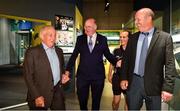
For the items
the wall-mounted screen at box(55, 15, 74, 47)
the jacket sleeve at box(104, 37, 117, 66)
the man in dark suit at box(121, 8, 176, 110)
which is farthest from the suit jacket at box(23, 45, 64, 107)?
the wall-mounted screen at box(55, 15, 74, 47)

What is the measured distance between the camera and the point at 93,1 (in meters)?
16.2

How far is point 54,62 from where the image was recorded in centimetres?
375

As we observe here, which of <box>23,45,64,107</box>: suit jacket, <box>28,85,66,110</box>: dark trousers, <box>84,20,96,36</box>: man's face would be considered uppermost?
<box>84,20,96,36</box>: man's face

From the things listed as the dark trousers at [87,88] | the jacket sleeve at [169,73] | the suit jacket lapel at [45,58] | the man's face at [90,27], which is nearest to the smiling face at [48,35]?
the suit jacket lapel at [45,58]

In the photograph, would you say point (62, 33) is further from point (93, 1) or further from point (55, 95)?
point (93, 1)

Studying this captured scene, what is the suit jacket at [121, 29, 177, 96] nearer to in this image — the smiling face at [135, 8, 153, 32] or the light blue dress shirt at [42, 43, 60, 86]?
the smiling face at [135, 8, 153, 32]

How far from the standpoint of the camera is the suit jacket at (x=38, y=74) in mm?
3598

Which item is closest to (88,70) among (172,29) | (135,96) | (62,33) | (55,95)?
(55,95)

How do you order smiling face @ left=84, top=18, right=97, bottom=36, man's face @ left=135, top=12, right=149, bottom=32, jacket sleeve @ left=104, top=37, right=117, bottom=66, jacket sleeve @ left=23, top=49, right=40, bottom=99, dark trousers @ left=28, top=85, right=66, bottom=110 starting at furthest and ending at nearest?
jacket sleeve @ left=104, top=37, right=117, bottom=66 → smiling face @ left=84, top=18, right=97, bottom=36 → dark trousers @ left=28, top=85, right=66, bottom=110 → jacket sleeve @ left=23, top=49, right=40, bottom=99 → man's face @ left=135, top=12, right=149, bottom=32

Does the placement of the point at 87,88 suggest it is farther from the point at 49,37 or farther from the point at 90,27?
the point at 49,37

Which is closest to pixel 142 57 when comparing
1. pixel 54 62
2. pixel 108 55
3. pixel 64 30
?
pixel 54 62

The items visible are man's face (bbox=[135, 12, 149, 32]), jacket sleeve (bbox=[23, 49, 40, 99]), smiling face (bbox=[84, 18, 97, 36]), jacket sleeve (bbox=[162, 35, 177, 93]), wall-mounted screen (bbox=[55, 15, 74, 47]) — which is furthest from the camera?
wall-mounted screen (bbox=[55, 15, 74, 47])

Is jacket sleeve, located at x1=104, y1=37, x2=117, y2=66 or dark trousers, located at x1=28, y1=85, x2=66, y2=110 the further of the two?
jacket sleeve, located at x1=104, y1=37, x2=117, y2=66

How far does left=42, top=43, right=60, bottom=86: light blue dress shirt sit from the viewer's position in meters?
3.73
